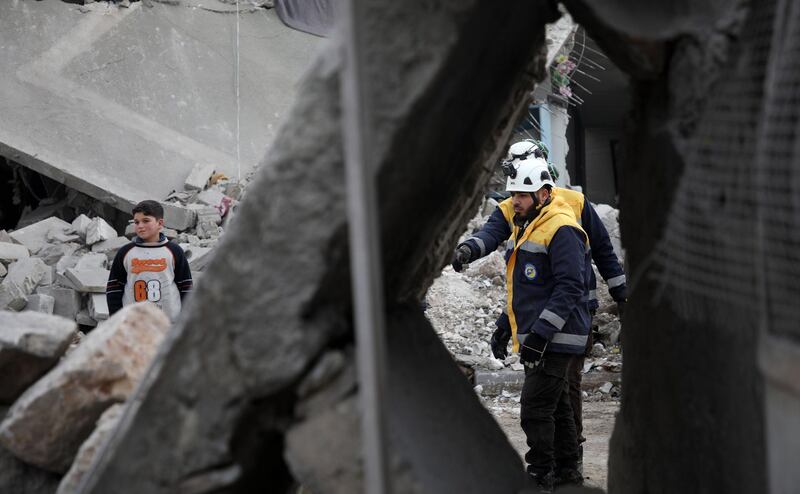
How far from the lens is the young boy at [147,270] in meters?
5.71

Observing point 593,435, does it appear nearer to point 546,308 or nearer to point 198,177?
point 546,308

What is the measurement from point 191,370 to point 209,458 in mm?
249

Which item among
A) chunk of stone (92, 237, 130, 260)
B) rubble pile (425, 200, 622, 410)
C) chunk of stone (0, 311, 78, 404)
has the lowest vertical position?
rubble pile (425, 200, 622, 410)

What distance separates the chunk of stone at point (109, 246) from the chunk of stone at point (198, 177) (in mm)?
1090

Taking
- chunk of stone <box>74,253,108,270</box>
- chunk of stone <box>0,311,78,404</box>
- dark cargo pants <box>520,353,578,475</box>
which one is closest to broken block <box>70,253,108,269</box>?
chunk of stone <box>74,253,108,270</box>

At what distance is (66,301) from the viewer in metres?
8.11

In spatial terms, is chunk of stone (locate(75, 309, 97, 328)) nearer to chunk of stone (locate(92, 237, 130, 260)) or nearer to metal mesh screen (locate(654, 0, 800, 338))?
chunk of stone (locate(92, 237, 130, 260))

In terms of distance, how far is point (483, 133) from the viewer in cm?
374

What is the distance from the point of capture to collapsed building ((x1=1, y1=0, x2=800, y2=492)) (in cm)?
226

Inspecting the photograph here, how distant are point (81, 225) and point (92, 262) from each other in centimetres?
88

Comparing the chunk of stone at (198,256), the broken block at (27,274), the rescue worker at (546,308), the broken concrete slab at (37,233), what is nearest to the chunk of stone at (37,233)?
the broken concrete slab at (37,233)

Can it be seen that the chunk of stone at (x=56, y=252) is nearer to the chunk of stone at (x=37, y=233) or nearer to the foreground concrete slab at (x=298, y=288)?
the chunk of stone at (x=37, y=233)

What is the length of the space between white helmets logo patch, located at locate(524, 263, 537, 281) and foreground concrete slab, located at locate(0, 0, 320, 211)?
5.37 m

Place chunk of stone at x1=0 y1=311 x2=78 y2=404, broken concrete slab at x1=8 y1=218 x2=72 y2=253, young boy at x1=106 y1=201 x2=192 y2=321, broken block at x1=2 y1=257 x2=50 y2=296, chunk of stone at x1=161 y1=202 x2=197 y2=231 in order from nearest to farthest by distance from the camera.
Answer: chunk of stone at x1=0 y1=311 x2=78 y2=404 → young boy at x1=106 y1=201 x2=192 y2=321 → broken block at x1=2 y1=257 x2=50 y2=296 → chunk of stone at x1=161 y1=202 x2=197 y2=231 → broken concrete slab at x1=8 y1=218 x2=72 y2=253
